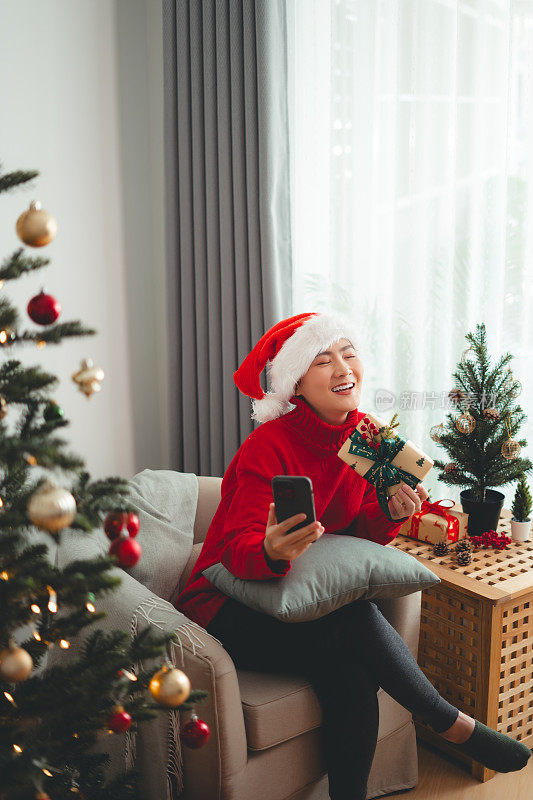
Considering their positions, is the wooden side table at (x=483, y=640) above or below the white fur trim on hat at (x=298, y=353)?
below

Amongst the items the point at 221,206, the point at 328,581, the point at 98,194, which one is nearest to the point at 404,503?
the point at 328,581

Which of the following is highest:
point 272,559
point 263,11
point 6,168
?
point 263,11

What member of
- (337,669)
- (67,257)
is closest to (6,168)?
(67,257)

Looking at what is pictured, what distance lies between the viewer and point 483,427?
1.85 meters

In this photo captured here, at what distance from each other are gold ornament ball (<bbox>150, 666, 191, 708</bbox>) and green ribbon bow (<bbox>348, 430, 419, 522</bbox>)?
73cm

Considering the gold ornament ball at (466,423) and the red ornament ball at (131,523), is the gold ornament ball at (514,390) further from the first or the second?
the red ornament ball at (131,523)

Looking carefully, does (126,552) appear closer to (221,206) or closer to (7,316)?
(7,316)

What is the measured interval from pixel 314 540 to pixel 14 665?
642 millimetres

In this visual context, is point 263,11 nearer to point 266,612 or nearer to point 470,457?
point 470,457

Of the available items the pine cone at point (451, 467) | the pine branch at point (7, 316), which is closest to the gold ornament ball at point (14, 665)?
the pine branch at point (7, 316)

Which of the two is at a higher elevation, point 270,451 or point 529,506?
point 270,451

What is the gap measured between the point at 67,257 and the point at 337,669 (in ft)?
5.83

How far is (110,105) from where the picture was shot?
2.66m

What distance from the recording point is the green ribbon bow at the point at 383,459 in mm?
1539
